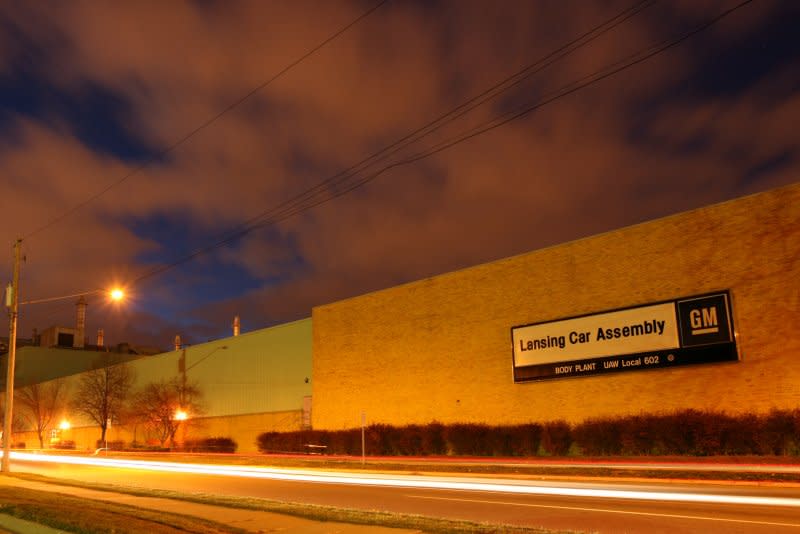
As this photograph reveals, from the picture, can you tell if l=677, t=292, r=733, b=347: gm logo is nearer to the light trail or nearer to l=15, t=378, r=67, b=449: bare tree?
the light trail

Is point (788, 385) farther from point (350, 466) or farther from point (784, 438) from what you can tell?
point (350, 466)

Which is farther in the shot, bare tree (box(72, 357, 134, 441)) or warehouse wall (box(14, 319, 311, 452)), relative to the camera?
bare tree (box(72, 357, 134, 441))

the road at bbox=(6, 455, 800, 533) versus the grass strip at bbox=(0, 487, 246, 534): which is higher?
the grass strip at bbox=(0, 487, 246, 534)

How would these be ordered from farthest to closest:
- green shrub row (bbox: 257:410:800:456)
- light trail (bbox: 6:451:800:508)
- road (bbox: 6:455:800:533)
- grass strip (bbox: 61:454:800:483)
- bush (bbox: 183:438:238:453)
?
1. bush (bbox: 183:438:238:453)
2. green shrub row (bbox: 257:410:800:456)
3. grass strip (bbox: 61:454:800:483)
4. light trail (bbox: 6:451:800:508)
5. road (bbox: 6:455:800:533)

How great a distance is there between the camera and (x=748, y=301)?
24.5 meters

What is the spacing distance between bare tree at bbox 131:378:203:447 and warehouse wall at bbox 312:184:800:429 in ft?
51.8

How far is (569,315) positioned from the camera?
3027cm

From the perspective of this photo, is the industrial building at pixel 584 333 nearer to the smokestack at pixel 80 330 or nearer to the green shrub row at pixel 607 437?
the green shrub row at pixel 607 437

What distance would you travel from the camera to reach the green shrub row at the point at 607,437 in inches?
899

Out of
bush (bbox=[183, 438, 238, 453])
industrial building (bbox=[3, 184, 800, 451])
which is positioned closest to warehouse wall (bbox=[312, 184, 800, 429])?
industrial building (bbox=[3, 184, 800, 451])

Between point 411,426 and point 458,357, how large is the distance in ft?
14.0

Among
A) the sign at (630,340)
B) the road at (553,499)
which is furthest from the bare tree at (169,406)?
the sign at (630,340)

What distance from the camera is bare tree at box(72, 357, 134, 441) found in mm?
66312

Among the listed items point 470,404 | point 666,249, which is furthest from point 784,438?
point 470,404
